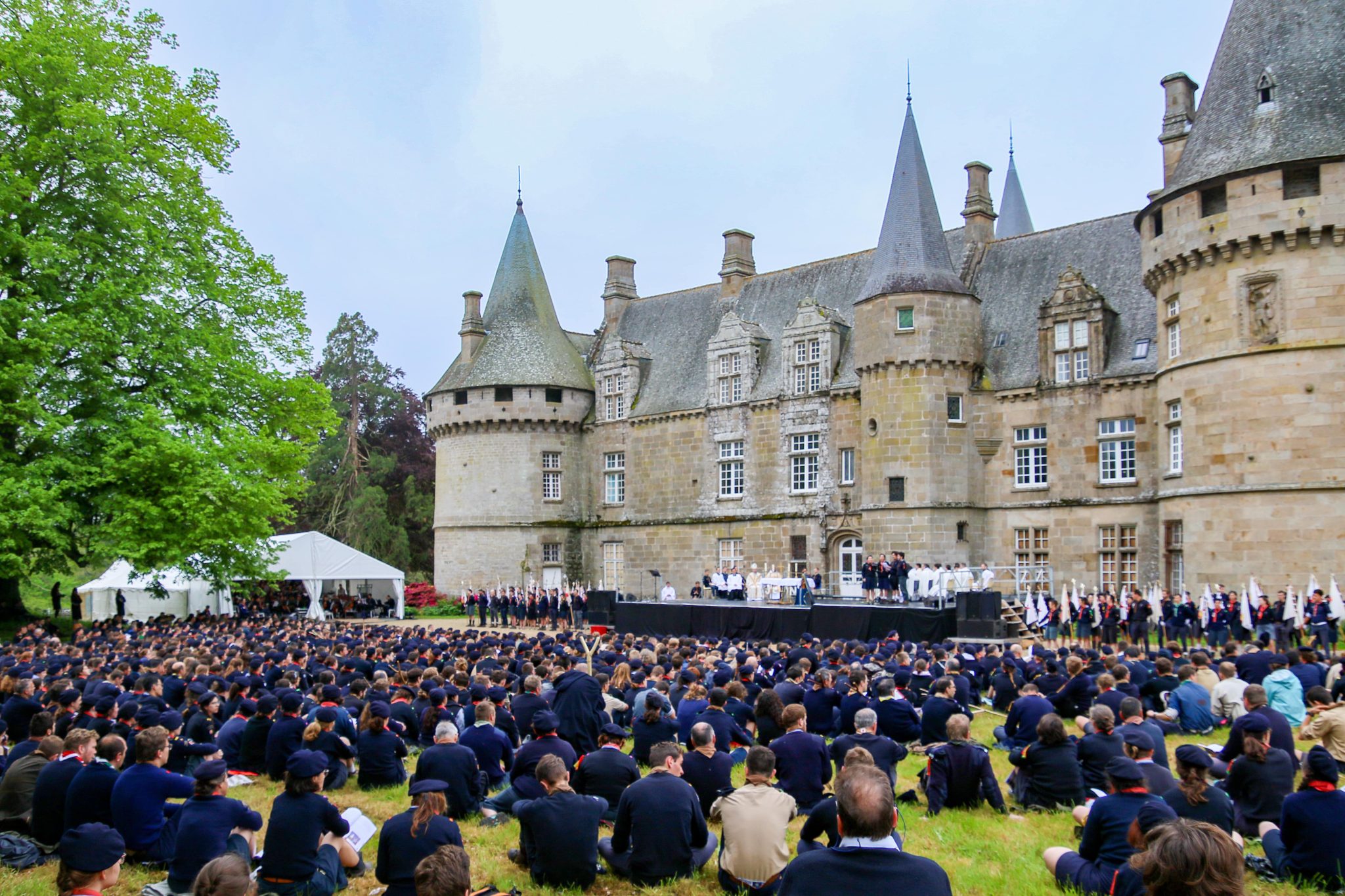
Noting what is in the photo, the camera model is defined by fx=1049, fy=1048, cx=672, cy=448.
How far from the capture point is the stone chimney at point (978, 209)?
3644cm

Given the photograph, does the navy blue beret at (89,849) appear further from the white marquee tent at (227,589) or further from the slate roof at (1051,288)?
the slate roof at (1051,288)

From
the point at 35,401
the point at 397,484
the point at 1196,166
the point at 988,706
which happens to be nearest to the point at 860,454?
the point at 1196,166

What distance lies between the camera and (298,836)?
711 centimetres

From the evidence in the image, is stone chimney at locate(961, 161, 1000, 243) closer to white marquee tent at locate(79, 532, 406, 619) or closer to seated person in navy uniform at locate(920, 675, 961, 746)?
white marquee tent at locate(79, 532, 406, 619)

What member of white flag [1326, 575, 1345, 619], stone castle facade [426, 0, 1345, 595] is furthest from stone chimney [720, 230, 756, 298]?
white flag [1326, 575, 1345, 619]

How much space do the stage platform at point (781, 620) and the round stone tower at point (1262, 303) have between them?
22.2 feet

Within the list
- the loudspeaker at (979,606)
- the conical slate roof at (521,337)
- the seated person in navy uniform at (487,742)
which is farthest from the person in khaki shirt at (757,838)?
the conical slate roof at (521,337)

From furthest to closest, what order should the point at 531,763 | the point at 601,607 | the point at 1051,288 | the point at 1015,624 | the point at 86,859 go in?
the point at 601,607 < the point at 1051,288 < the point at 1015,624 < the point at 531,763 < the point at 86,859

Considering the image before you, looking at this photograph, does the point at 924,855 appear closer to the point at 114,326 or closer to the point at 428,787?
the point at 428,787

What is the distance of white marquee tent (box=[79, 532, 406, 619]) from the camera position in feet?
112

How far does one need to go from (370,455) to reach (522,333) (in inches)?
681

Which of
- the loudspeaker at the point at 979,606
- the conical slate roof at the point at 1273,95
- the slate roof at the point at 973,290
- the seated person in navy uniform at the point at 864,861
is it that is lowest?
the loudspeaker at the point at 979,606

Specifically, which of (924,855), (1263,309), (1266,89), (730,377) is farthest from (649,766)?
(730,377)

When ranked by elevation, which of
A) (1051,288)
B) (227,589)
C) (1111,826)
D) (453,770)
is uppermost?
(1051,288)
